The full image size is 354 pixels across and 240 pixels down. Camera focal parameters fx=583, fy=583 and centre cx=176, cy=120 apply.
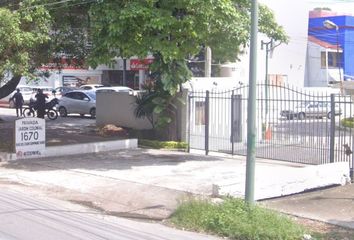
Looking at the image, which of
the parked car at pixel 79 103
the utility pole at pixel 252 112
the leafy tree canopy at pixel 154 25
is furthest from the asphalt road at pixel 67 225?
the parked car at pixel 79 103

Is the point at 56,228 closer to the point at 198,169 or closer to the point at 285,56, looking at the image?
the point at 198,169

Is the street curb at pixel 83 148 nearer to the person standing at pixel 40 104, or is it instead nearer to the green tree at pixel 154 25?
the green tree at pixel 154 25

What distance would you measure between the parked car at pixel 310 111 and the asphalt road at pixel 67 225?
7.62m

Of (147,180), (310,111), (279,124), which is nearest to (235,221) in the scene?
(147,180)

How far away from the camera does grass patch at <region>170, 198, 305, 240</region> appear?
8.52 meters

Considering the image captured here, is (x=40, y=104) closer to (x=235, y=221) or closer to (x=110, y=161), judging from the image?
(x=110, y=161)

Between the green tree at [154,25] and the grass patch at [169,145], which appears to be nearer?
the green tree at [154,25]

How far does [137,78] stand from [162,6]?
41.7 metres

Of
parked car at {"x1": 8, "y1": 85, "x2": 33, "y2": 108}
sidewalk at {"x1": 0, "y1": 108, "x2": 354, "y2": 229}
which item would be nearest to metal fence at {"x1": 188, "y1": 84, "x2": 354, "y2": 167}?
sidewalk at {"x1": 0, "y1": 108, "x2": 354, "y2": 229}

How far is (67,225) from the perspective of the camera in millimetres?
9070

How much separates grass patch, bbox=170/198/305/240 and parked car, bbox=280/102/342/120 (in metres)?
6.83

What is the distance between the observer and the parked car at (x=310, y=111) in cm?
1595

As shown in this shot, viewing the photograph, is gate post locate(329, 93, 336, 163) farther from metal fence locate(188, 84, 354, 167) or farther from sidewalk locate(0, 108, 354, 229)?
sidewalk locate(0, 108, 354, 229)

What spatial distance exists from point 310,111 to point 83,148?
7393 millimetres
